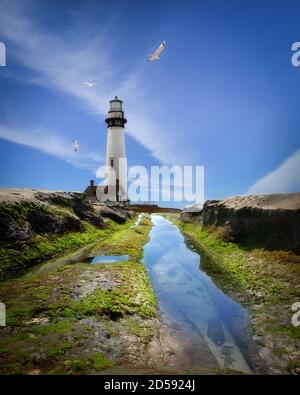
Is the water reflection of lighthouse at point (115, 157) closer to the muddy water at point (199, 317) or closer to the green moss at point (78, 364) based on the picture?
the muddy water at point (199, 317)

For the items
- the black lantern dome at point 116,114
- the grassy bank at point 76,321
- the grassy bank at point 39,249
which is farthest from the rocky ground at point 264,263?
the black lantern dome at point 116,114

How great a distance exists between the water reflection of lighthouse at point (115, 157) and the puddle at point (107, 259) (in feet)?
194

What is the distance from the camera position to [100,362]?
920 centimetres

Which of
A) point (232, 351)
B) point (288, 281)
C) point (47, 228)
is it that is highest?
point (47, 228)

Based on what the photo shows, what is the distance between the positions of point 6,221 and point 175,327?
536 inches

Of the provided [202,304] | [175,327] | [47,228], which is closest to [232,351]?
[175,327]

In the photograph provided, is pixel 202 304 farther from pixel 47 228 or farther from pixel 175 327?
pixel 47 228

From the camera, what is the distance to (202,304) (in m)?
15.7

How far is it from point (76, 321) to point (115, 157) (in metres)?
75.5

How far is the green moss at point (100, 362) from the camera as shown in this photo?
29.4 feet

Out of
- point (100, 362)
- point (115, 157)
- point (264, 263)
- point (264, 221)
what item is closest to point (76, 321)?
point (100, 362)

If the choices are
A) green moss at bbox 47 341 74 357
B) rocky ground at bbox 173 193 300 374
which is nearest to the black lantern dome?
rocky ground at bbox 173 193 300 374

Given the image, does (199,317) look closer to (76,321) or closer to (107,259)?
(76,321)

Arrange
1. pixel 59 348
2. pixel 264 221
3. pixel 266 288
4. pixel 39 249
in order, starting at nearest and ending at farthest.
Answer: pixel 59 348
pixel 266 288
pixel 39 249
pixel 264 221
